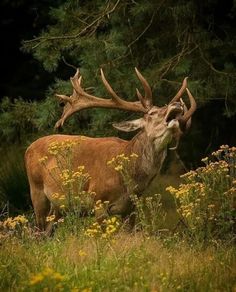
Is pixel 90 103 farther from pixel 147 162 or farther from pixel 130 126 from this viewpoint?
pixel 147 162

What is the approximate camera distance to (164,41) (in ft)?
38.1

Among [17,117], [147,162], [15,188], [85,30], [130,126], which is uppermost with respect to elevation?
[85,30]

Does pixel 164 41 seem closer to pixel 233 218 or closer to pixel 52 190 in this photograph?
pixel 52 190

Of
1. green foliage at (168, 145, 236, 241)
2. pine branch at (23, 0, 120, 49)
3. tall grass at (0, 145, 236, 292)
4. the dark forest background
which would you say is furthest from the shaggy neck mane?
pine branch at (23, 0, 120, 49)

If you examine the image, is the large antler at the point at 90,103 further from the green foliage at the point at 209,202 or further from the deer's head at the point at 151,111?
the green foliage at the point at 209,202

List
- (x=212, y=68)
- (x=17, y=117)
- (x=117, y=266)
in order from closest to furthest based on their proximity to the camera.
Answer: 1. (x=117, y=266)
2. (x=212, y=68)
3. (x=17, y=117)

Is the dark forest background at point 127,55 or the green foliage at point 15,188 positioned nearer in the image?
the dark forest background at point 127,55

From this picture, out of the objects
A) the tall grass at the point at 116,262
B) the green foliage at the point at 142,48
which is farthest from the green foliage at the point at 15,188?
the tall grass at the point at 116,262

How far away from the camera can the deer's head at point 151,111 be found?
8.66 metres

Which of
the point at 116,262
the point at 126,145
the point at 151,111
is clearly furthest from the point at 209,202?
the point at 126,145

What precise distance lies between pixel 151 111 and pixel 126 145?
493 mm

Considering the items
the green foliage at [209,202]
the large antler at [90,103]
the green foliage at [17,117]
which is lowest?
the green foliage at [17,117]

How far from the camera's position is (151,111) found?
8852 mm

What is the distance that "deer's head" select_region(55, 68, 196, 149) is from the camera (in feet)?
28.4
